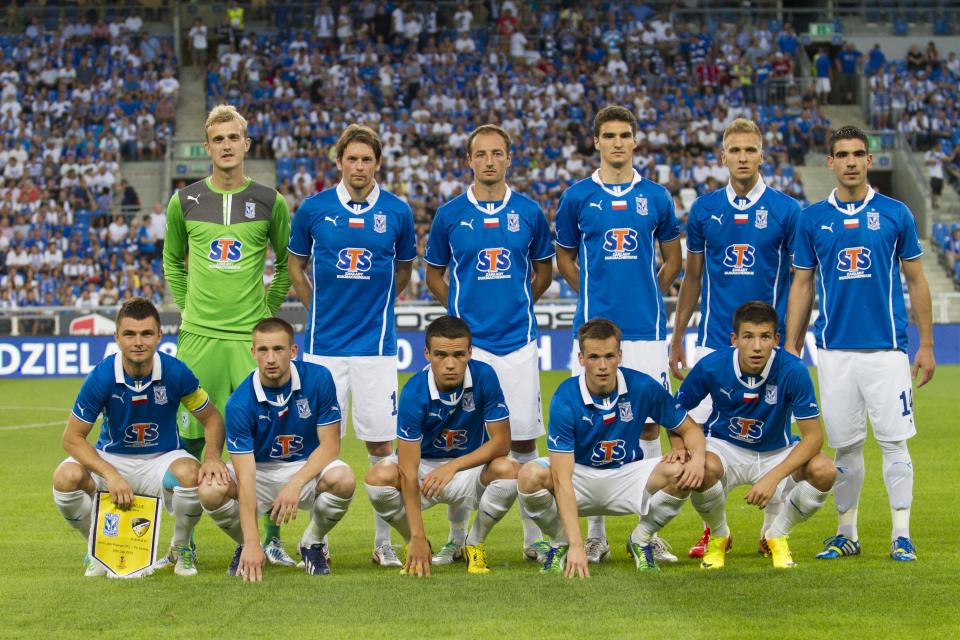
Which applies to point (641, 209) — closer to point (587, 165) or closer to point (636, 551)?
point (636, 551)

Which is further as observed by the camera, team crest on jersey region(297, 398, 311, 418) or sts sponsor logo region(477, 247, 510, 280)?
sts sponsor logo region(477, 247, 510, 280)

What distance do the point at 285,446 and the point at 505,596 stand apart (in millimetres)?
1544

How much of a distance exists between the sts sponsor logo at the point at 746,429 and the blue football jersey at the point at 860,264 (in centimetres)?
66

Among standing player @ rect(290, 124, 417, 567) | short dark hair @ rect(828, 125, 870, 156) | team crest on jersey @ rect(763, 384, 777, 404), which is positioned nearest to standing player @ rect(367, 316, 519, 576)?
standing player @ rect(290, 124, 417, 567)

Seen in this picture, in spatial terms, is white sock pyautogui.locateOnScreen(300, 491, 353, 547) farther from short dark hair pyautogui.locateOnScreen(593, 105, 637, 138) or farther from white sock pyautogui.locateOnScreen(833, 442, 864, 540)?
white sock pyautogui.locateOnScreen(833, 442, 864, 540)

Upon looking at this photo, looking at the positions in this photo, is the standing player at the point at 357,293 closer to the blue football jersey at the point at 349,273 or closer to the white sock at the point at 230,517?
the blue football jersey at the point at 349,273

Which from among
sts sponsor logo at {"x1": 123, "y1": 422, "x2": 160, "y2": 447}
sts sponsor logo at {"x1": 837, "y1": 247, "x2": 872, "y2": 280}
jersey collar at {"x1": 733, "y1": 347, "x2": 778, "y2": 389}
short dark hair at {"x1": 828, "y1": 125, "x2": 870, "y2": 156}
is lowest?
sts sponsor logo at {"x1": 123, "y1": 422, "x2": 160, "y2": 447}

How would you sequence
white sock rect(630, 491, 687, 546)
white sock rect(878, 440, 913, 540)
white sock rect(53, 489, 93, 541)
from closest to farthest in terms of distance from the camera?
white sock rect(630, 491, 687, 546) < white sock rect(53, 489, 93, 541) < white sock rect(878, 440, 913, 540)

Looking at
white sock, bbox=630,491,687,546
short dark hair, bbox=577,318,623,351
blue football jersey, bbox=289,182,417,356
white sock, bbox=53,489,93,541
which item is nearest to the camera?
short dark hair, bbox=577,318,623,351

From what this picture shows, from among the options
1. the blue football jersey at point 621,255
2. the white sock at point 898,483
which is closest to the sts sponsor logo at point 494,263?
the blue football jersey at point 621,255

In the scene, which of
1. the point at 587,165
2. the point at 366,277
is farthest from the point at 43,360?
the point at 366,277

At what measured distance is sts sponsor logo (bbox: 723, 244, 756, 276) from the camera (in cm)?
719

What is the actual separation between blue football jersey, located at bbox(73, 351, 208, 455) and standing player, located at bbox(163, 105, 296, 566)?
0.42 meters

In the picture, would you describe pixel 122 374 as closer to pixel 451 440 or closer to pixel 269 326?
pixel 269 326
